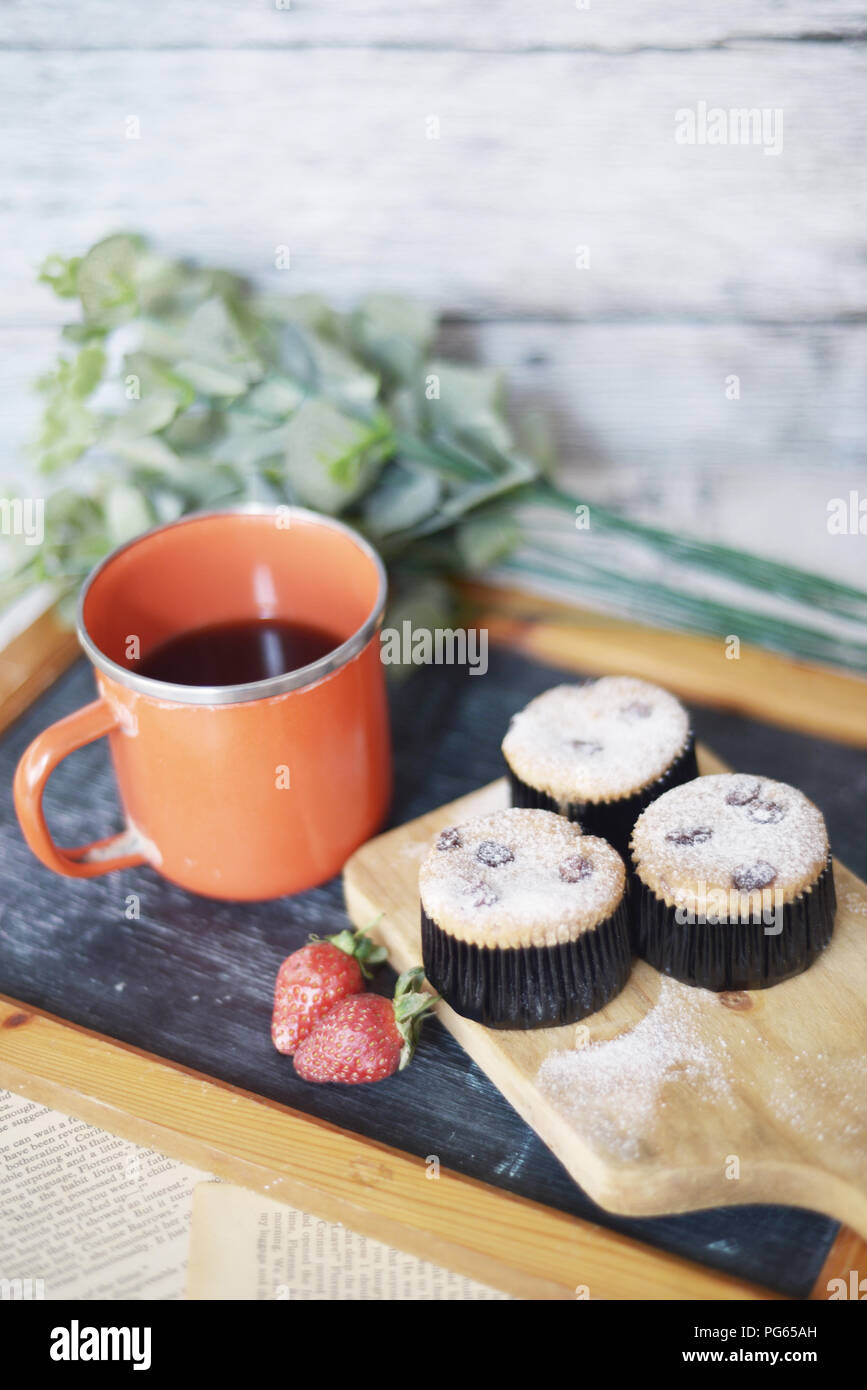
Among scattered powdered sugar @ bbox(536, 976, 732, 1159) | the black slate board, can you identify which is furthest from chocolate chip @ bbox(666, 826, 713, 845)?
the black slate board

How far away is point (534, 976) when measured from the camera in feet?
2.55

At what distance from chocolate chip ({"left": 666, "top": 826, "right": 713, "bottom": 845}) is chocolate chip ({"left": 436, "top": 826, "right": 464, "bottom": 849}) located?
146mm

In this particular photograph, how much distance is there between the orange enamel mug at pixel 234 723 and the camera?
850 mm

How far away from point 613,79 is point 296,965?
0.88 metres

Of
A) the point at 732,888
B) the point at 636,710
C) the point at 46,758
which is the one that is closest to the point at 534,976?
the point at 732,888

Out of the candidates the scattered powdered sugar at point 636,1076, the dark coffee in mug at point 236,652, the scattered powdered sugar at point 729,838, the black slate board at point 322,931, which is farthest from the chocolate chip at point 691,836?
the dark coffee in mug at point 236,652

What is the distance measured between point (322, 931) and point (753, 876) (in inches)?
13.9

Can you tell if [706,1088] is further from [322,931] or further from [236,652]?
[236,652]

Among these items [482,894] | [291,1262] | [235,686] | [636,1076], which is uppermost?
[235,686]

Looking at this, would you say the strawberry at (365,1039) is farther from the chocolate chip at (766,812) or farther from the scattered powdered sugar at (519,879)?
the chocolate chip at (766,812)

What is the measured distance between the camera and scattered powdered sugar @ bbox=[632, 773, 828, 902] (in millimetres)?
786

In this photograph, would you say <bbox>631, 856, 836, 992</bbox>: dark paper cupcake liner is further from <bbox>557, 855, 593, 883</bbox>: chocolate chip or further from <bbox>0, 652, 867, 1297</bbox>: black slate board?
<bbox>0, 652, 867, 1297</bbox>: black slate board

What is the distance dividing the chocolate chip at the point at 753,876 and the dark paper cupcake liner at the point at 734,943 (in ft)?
0.08
